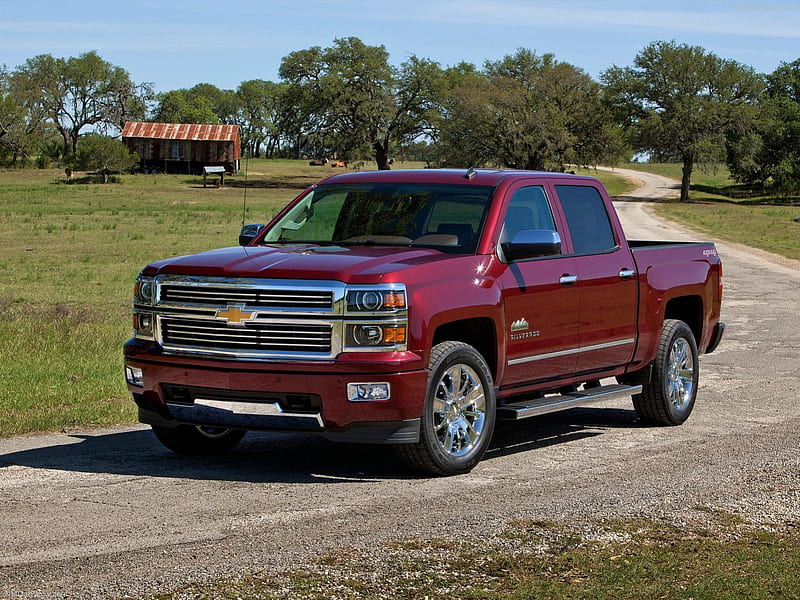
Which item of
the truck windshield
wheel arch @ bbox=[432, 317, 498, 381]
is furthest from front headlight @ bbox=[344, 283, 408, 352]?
the truck windshield

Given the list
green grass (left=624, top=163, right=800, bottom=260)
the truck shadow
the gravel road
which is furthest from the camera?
green grass (left=624, top=163, right=800, bottom=260)

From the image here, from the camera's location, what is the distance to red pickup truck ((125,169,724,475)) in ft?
22.8

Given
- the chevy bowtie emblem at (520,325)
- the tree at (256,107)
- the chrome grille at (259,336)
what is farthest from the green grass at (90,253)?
the tree at (256,107)

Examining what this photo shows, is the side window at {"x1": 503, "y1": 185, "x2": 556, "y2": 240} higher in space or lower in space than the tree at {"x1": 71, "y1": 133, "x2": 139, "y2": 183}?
higher

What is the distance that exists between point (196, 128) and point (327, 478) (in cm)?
9997

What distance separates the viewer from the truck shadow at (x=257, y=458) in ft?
24.7

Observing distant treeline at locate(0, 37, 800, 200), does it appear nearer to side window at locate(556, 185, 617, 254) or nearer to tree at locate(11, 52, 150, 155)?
tree at locate(11, 52, 150, 155)

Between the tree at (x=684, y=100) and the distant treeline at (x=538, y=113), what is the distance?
0.25 ft

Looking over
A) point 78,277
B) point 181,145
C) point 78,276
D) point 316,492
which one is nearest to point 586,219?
point 316,492

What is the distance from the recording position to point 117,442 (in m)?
8.66

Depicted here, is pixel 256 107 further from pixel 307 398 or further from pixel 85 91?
pixel 307 398

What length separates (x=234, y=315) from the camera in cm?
707

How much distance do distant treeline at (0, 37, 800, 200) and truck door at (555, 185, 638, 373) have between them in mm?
74957

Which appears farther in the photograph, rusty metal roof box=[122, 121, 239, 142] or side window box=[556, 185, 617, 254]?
rusty metal roof box=[122, 121, 239, 142]
